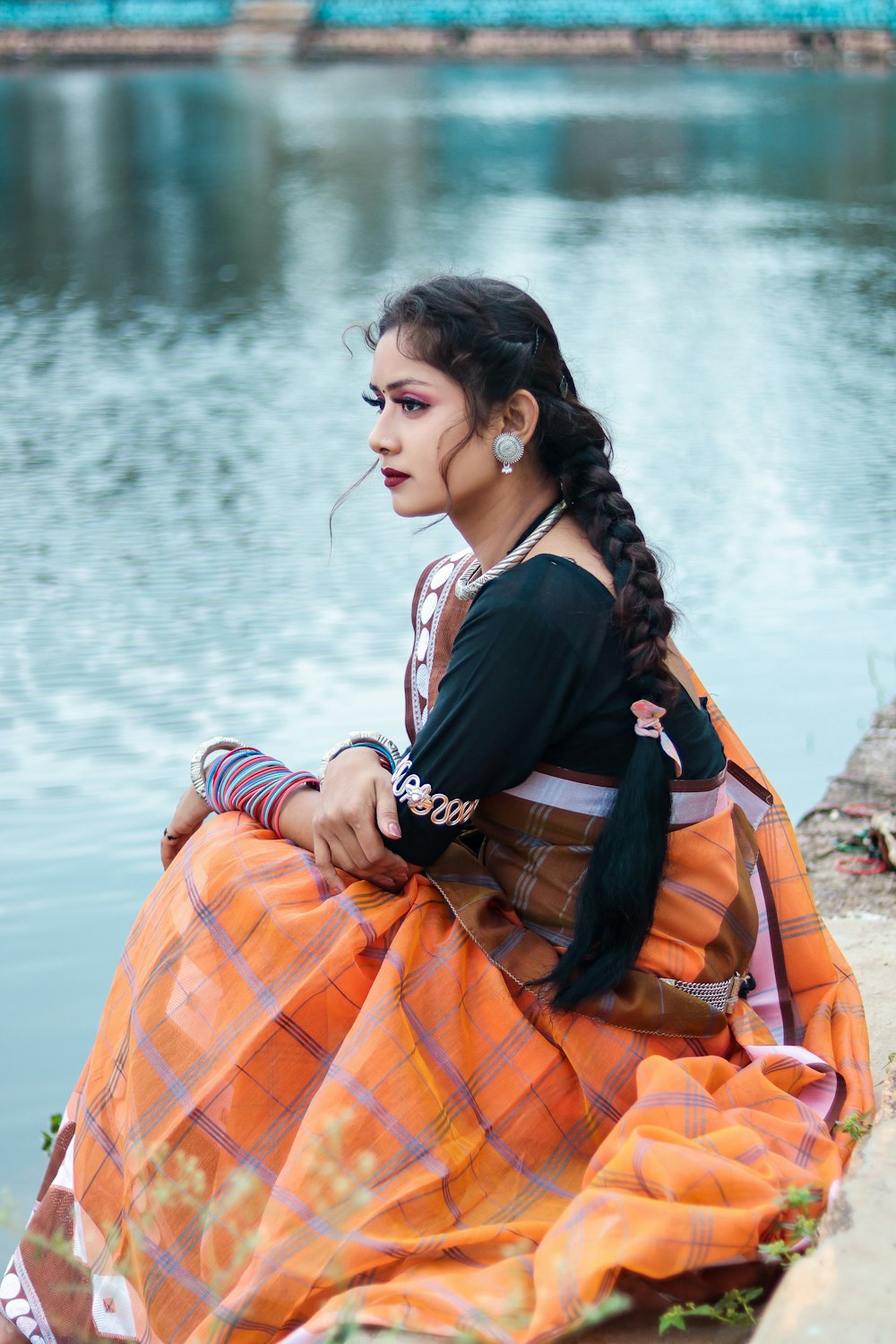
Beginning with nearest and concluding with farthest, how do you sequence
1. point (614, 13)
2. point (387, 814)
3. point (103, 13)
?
point (387, 814), point (614, 13), point (103, 13)

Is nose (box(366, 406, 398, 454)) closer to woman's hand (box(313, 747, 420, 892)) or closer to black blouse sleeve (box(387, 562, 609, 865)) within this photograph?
black blouse sleeve (box(387, 562, 609, 865))

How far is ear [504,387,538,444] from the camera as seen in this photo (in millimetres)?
1822

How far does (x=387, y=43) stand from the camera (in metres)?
33.2

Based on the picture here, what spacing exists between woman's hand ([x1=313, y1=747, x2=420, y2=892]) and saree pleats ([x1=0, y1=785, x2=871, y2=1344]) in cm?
2

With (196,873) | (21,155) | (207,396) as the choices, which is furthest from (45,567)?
(21,155)

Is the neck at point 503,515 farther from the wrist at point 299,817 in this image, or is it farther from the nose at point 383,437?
the wrist at point 299,817

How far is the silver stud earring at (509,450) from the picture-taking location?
5.96 ft

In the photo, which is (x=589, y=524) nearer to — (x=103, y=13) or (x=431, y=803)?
(x=431, y=803)

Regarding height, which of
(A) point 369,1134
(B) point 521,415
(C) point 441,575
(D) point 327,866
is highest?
(B) point 521,415

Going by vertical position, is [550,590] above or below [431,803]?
above

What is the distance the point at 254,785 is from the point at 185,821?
16cm

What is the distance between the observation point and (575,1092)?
1.73 metres

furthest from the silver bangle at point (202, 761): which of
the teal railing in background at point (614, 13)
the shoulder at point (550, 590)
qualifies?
the teal railing in background at point (614, 13)

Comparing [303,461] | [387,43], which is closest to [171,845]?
[303,461]
